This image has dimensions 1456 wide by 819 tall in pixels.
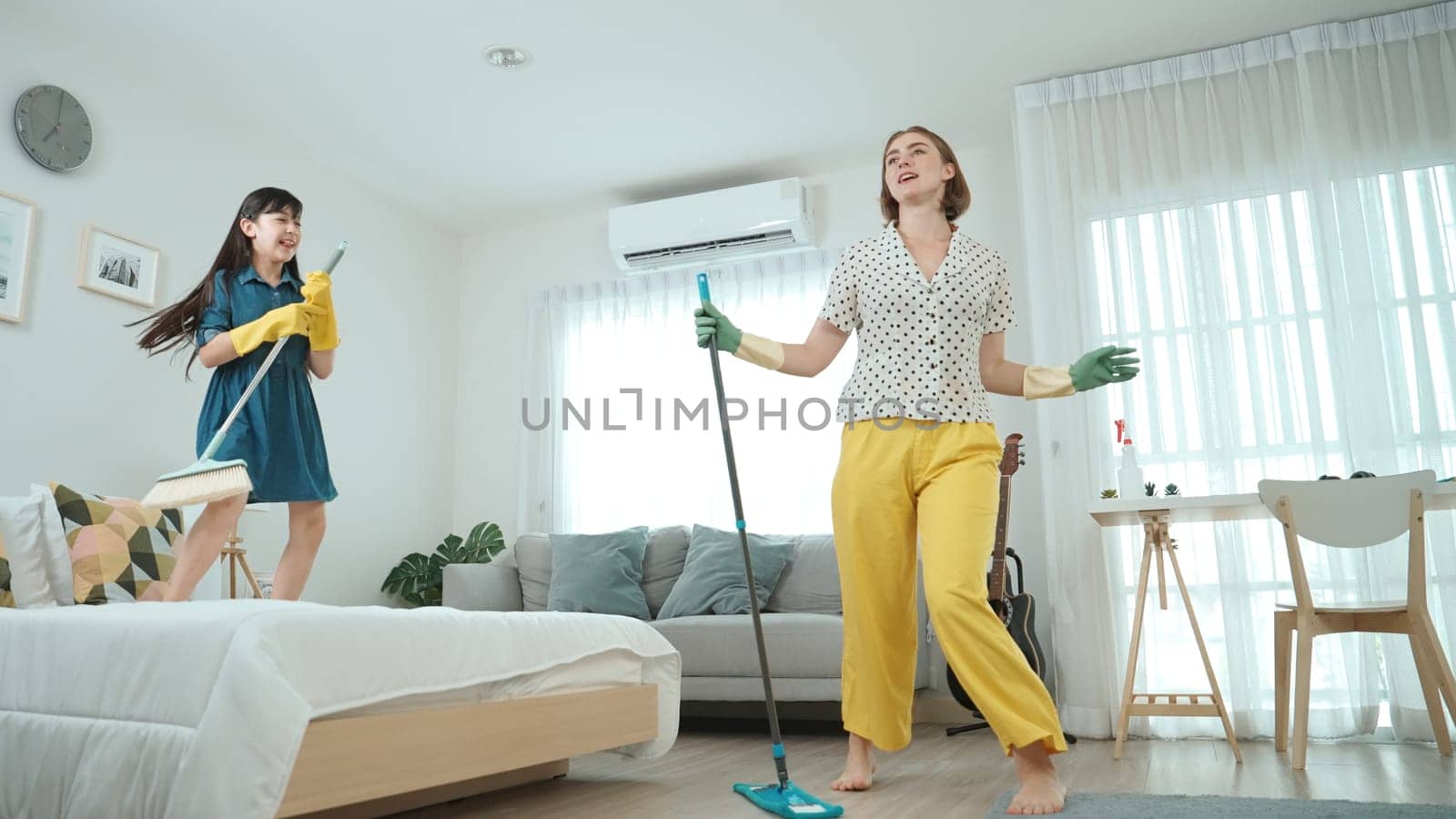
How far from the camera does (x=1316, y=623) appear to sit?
2850 millimetres

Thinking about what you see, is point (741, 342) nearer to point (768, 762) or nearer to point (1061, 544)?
point (768, 762)

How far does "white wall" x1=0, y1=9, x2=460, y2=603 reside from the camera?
142 inches

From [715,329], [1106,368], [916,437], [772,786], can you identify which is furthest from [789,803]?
[1106,368]

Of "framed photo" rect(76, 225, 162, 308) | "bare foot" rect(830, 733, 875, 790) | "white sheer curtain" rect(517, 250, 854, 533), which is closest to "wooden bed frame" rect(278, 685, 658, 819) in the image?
"bare foot" rect(830, 733, 875, 790)

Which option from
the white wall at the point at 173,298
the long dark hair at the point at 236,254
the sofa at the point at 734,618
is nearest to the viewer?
the long dark hair at the point at 236,254

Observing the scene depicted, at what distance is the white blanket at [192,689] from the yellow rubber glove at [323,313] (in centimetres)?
79

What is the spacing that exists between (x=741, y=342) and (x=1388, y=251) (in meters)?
2.74

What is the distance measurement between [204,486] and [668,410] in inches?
125

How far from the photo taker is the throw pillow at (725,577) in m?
4.12

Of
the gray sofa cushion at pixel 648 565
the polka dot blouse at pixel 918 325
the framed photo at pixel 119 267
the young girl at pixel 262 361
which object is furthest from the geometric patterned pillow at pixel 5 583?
the gray sofa cushion at pixel 648 565

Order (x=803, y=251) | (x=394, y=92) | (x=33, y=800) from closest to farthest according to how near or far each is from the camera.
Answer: (x=33, y=800)
(x=394, y=92)
(x=803, y=251)

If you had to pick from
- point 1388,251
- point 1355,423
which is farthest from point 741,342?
point 1388,251

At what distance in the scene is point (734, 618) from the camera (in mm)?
3889

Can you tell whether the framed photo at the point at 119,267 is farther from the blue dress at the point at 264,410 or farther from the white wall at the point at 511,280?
the white wall at the point at 511,280
